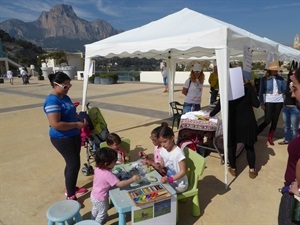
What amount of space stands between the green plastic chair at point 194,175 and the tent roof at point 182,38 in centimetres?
164

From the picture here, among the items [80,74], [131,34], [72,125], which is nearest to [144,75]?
[80,74]

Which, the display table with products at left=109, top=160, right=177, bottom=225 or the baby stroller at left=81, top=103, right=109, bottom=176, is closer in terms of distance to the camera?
the display table with products at left=109, top=160, right=177, bottom=225

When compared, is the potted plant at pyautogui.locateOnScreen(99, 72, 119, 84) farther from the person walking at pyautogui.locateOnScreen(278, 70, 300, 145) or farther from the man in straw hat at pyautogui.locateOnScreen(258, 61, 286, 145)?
the person walking at pyautogui.locateOnScreen(278, 70, 300, 145)

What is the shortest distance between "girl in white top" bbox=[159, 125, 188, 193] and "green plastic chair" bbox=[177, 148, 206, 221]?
0.27 feet

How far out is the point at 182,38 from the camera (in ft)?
13.2

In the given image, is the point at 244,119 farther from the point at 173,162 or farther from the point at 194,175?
the point at 173,162

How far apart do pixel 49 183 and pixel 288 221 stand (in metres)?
3.45

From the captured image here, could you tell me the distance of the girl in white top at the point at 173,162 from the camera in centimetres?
274

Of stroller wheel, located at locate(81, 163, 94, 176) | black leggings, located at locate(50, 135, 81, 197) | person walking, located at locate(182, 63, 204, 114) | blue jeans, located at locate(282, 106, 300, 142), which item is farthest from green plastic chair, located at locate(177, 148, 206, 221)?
blue jeans, located at locate(282, 106, 300, 142)

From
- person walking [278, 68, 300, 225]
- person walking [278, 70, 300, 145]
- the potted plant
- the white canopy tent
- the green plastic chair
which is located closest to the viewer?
person walking [278, 68, 300, 225]

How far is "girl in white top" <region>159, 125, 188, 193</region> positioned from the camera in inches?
108

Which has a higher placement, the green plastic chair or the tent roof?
the tent roof

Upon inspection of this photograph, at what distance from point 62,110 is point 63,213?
115cm

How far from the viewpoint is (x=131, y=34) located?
5566 millimetres
